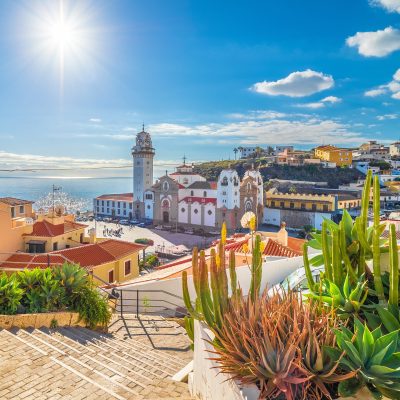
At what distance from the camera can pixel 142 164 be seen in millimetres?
63062

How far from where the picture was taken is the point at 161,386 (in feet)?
16.5

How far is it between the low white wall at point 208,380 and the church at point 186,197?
46.1 m

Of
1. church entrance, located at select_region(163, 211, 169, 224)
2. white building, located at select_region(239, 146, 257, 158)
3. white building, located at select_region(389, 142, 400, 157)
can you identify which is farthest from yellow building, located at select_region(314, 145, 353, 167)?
church entrance, located at select_region(163, 211, 169, 224)

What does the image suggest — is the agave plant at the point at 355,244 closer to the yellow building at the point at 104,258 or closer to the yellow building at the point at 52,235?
the yellow building at the point at 104,258

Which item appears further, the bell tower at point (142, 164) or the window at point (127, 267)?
the bell tower at point (142, 164)

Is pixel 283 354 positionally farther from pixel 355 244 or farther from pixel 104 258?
pixel 104 258

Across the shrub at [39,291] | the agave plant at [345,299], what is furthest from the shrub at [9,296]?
the agave plant at [345,299]

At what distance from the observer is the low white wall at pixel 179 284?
1019 centimetres

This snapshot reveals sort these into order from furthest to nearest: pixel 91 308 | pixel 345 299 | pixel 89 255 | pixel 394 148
→ pixel 394 148, pixel 89 255, pixel 91 308, pixel 345 299

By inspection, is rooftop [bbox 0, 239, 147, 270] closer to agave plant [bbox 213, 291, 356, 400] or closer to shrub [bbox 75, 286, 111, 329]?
shrub [bbox 75, 286, 111, 329]

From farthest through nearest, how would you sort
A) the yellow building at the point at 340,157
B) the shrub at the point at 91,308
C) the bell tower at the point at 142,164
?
the yellow building at the point at 340,157 → the bell tower at the point at 142,164 → the shrub at the point at 91,308

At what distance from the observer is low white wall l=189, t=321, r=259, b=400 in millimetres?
3043

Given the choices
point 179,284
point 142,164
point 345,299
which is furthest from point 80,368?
point 142,164

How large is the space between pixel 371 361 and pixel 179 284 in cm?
885
